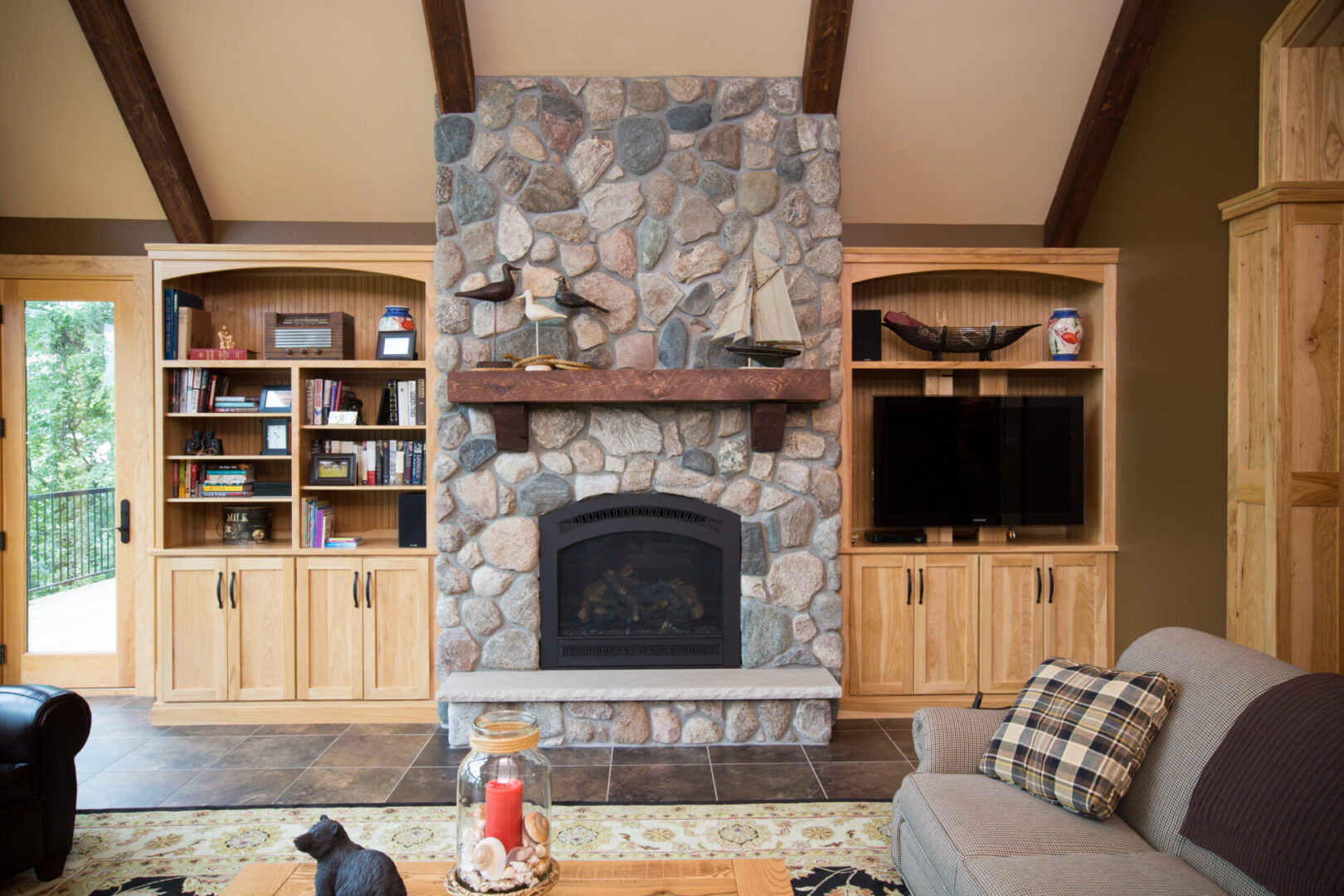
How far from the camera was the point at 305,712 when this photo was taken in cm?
376

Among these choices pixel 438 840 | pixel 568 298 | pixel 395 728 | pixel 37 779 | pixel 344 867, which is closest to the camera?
pixel 344 867

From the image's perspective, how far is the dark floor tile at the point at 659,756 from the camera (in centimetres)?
326

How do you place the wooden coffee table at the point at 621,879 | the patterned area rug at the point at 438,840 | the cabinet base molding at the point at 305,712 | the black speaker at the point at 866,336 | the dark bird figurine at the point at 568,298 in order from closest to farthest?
the wooden coffee table at the point at 621,879 → the patterned area rug at the point at 438,840 → the dark bird figurine at the point at 568,298 → the cabinet base molding at the point at 305,712 → the black speaker at the point at 866,336

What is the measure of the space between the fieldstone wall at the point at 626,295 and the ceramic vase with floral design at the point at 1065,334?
1.20m

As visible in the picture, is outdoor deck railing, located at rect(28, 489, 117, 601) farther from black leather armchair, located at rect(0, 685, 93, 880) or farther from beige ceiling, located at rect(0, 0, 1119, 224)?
black leather armchair, located at rect(0, 685, 93, 880)

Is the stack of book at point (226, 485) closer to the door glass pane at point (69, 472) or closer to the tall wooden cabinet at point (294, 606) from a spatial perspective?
the tall wooden cabinet at point (294, 606)

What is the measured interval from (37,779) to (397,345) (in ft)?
7.25

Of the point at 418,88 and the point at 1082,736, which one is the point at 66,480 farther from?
the point at 1082,736

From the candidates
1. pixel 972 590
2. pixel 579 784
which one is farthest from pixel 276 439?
pixel 972 590

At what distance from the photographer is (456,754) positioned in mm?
3354

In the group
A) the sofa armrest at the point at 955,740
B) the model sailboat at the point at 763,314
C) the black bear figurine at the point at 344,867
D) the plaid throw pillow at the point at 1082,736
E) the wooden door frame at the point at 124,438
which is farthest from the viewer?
the wooden door frame at the point at 124,438

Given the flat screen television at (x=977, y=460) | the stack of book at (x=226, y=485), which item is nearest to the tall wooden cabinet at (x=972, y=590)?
the flat screen television at (x=977, y=460)

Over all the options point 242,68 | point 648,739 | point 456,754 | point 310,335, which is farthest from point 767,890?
point 242,68

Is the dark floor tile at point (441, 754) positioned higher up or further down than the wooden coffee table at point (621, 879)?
further down
